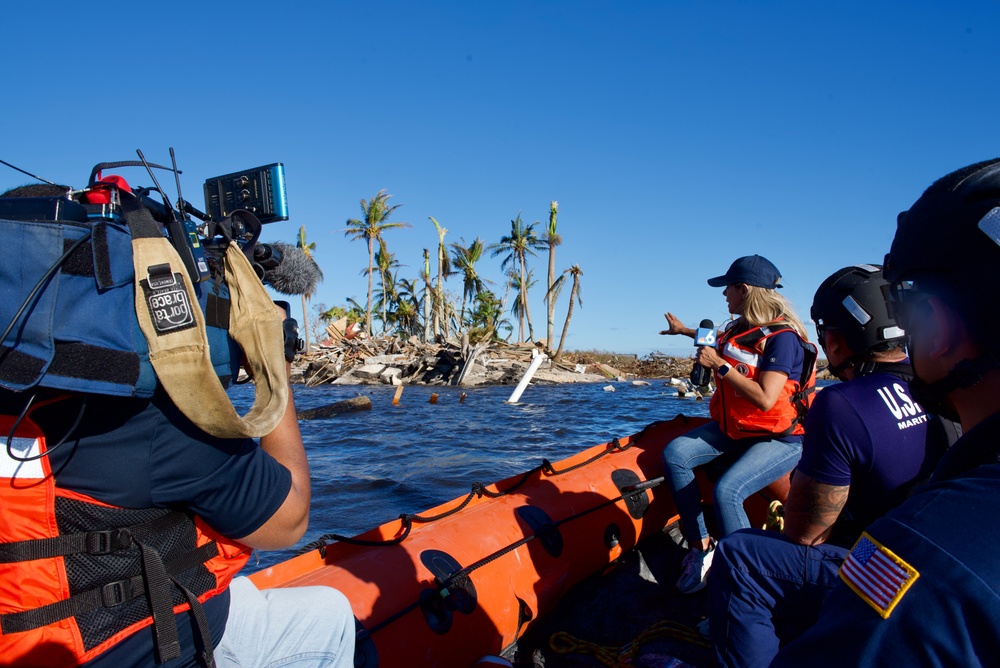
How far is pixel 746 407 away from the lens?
3750mm

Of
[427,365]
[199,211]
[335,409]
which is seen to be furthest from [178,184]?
[427,365]

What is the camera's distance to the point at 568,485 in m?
4.26

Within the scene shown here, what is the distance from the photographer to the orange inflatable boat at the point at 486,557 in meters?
2.83

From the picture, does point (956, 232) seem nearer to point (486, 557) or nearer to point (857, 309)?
point (857, 309)

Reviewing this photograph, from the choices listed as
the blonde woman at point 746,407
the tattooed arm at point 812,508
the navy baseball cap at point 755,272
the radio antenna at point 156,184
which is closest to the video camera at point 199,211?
the radio antenna at point 156,184

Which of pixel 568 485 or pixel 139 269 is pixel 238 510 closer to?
pixel 139 269

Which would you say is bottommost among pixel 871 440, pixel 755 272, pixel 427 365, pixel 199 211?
pixel 427 365

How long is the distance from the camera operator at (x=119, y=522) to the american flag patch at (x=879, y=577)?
1.22 metres

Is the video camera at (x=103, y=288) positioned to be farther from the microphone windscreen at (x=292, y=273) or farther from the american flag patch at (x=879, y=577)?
the american flag patch at (x=879, y=577)

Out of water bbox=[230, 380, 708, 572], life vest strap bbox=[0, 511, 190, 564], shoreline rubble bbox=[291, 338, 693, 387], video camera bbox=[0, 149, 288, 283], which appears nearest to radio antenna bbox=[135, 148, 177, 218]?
video camera bbox=[0, 149, 288, 283]

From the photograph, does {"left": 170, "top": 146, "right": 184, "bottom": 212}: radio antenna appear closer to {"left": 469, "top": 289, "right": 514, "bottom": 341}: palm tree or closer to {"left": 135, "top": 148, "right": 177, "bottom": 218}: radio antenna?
{"left": 135, "top": 148, "right": 177, "bottom": 218}: radio antenna

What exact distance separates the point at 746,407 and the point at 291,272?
9.54 feet

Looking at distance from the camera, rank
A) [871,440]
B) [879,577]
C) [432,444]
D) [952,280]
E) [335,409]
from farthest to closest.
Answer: [335,409] → [432,444] → [871,440] → [952,280] → [879,577]

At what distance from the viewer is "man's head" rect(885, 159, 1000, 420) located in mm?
988
